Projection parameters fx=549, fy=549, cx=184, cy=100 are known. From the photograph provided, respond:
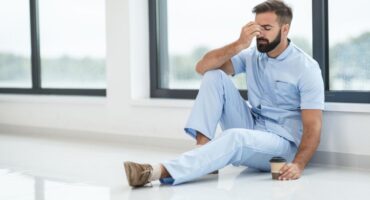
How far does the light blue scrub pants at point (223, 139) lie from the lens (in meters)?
2.65

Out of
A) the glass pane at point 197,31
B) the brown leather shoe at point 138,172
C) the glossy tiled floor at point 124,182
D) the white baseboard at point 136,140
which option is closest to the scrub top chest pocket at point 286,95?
the glossy tiled floor at point 124,182

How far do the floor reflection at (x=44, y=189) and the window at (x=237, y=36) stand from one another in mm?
1596

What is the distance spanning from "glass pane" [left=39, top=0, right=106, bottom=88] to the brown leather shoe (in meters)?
2.44

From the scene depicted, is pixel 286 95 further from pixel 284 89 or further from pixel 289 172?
pixel 289 172

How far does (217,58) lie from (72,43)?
8.29ft

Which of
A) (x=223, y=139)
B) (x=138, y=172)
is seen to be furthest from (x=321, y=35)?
(x=138, y=172)

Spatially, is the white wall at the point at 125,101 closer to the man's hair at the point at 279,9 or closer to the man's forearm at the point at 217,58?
the man's forearm at the point at 217,58

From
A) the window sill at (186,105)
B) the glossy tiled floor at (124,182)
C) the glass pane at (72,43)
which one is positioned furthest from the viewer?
the glass pane at (72,43)

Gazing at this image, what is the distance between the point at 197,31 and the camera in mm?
4316

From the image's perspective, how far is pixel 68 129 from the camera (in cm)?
507

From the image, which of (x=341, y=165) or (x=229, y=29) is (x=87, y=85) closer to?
(x=229, y=29)

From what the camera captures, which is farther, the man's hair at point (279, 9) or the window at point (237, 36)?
the window at point (237, 36)

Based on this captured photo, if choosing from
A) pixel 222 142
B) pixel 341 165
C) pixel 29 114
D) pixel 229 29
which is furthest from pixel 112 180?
pixel 29 114

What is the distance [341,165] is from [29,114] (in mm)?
3298
